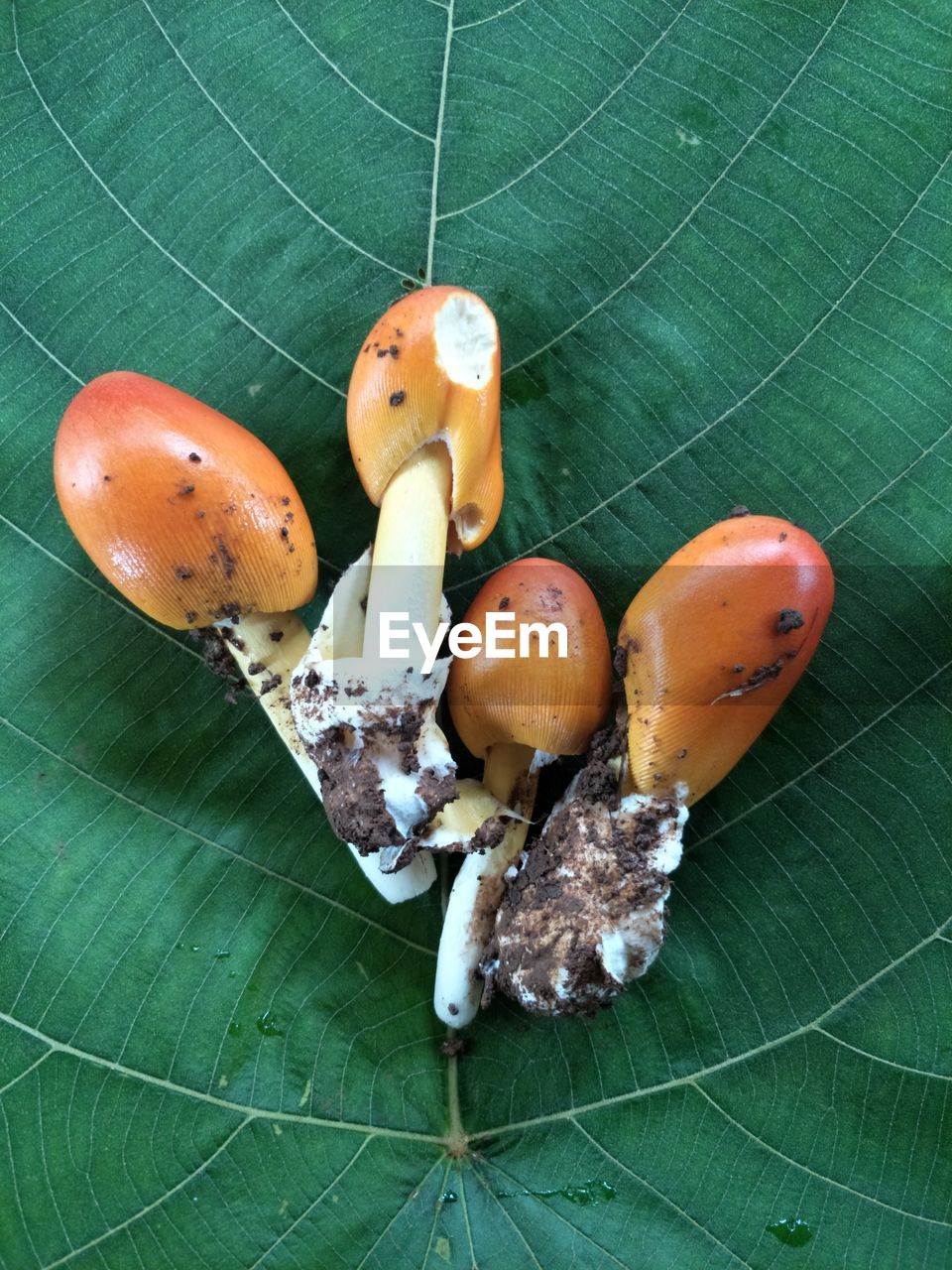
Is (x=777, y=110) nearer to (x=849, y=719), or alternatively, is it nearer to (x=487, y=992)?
(x=849, y=719)

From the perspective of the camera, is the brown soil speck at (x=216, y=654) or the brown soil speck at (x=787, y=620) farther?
the brown soil speck at (x=216, y=654)

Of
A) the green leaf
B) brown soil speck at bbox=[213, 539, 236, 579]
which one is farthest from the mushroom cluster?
the green leaf

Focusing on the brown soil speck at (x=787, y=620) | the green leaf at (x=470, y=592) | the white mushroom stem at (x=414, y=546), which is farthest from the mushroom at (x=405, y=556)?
the brown soil speck at (x=787, y=620)

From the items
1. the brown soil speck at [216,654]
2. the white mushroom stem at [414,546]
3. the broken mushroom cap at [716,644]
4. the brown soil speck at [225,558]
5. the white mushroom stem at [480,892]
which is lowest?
the white mushroom stem at [480,892]

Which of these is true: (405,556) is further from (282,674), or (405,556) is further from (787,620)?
(787,620)

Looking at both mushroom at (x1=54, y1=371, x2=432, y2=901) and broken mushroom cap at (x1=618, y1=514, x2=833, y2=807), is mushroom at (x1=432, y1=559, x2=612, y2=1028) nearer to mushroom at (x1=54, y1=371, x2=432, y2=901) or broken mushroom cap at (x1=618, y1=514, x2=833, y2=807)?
broken mushroom cap at (x1=618, y1=514, x2=833, y2=807)

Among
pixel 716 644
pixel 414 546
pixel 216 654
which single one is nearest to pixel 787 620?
pixel 716 644

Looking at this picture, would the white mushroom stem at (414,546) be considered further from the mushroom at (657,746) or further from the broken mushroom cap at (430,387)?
the mushroom at (657,746)
